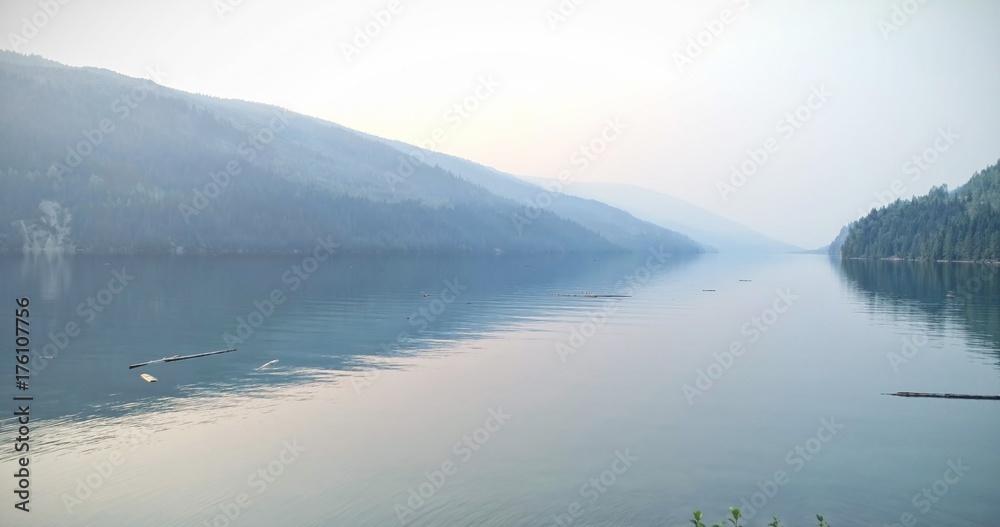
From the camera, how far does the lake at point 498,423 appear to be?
20281 millimetres

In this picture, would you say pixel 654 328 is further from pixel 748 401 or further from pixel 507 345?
pixel 748 401

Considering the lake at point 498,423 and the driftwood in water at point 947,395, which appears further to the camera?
the driftwood in water at point 947,395

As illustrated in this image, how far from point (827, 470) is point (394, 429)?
15.9 meters

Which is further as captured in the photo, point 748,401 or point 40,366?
point 40,366

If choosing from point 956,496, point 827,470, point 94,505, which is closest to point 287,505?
point 94,505

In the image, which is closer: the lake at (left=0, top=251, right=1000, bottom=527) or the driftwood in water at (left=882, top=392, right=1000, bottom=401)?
the lake at (left=0, top=251, right=1000, bottom=527)

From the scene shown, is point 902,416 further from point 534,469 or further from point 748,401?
point 534,469

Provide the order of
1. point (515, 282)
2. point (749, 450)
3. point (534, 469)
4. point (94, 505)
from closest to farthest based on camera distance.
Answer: point (94, 505) < point (534, 469) < point (749, 450) < point (515, 282)

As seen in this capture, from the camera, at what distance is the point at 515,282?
12012cm

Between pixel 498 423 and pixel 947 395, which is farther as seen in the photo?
pixel 947 395

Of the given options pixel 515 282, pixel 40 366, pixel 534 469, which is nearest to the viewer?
pixel 534 469

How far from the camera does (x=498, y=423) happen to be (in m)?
29.1

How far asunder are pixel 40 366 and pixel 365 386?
1876cm

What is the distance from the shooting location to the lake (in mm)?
20281
